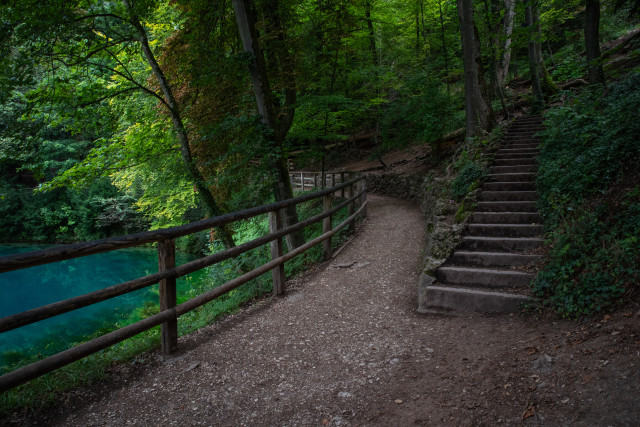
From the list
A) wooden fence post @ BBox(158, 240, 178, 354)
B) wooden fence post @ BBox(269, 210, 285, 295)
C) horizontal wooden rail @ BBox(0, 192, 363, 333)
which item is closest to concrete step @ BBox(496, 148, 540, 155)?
wooden fence post @ BBox(269, 210, 285, 295)

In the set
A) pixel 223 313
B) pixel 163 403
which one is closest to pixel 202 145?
pixel 223 313

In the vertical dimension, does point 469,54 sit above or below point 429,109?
above

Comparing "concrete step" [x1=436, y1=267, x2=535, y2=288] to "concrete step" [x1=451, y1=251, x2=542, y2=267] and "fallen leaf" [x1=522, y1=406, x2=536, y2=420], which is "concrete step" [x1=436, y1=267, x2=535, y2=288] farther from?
"fallen leaf" [x1=522, y1=406, x2=536, y2=420]

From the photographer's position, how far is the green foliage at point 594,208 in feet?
10.4

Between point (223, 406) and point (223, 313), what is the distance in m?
2.13

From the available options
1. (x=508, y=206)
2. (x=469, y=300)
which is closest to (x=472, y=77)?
(x=508, y=206)

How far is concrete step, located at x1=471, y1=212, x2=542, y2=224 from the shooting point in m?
5.69

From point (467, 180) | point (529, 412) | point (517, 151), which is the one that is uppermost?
point (517, 151)

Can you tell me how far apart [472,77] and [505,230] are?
6525 mm

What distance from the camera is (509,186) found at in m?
6.92

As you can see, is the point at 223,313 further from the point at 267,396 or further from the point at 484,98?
the point at 484,98

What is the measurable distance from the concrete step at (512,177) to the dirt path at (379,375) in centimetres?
424

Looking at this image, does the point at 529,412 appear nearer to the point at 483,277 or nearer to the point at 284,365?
the point at 284,365

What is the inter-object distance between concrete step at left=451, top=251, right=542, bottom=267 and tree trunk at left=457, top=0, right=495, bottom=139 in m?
6.55
